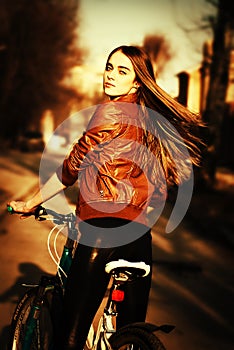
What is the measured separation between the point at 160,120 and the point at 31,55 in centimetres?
4661

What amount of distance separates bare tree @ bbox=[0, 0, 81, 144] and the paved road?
33063 mm

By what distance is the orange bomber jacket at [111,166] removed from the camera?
2818 mm

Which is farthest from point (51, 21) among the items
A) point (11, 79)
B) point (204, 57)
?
point (204, 57)

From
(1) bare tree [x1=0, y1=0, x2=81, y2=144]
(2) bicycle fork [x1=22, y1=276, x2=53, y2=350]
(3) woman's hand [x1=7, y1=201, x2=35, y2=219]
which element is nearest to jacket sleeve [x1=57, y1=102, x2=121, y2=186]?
(3) woman's hand [x1=7, y1=201, x2=35, y2=219]

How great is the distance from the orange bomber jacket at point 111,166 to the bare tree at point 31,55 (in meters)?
39.0

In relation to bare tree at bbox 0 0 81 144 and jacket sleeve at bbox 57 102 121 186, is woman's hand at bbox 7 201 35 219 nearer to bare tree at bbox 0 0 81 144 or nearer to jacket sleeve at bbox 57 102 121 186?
jacket sleeve at bbox 57 102 121 186

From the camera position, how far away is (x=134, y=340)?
2.68 metres

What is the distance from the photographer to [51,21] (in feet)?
173

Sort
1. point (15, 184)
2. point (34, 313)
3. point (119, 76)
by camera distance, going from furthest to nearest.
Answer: point (15, 184), point (34, 313), point (119, 76)

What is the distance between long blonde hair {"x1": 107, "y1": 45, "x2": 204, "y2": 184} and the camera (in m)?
2.99

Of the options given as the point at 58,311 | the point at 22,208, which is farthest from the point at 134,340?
the point at 22,208

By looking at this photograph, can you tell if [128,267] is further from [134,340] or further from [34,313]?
[34,313]

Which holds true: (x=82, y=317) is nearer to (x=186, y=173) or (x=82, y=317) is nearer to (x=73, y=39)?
(x=186, y=173)

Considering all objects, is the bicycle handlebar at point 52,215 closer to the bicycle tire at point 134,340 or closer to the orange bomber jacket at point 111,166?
the orange bomber jacket at point 111,166
